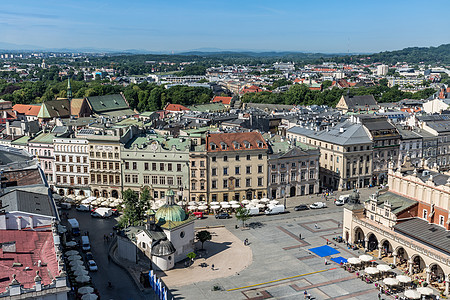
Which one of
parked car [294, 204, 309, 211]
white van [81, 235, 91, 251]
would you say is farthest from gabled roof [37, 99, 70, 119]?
parked car [294, 204, 309, 211]

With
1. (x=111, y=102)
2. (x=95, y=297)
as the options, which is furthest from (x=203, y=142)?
(x=111, y=102)

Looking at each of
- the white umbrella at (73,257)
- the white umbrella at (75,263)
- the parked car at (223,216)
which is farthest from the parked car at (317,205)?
the white umbrella at (75,263)

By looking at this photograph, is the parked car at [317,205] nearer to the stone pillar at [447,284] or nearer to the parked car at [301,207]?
the parked car at [301,207]

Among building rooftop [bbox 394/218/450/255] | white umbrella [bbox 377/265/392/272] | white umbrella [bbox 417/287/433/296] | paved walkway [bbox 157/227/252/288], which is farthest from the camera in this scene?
paved walkway [bbox 157/227/252/288]

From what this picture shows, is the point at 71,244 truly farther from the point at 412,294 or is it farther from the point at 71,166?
the point at 412,294

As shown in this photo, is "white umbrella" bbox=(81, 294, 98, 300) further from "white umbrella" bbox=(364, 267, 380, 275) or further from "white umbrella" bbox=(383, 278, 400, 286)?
"white umbrella" bbox=(383, 278, 400, 286)

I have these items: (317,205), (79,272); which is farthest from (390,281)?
(79,272)
